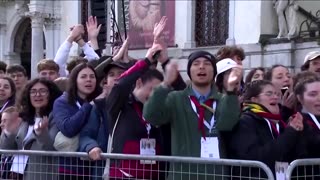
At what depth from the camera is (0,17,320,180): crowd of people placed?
4.72 metres

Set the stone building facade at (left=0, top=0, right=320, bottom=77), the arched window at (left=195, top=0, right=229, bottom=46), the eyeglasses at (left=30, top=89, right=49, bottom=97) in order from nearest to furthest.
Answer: the eyeglasses at (left=30, top=89, right=49, bottom=97)
the stone building facade at (left=0, top=0, right=320, bottom=77)
the arched window at (left=195, top=0, right=229, bottom=46)

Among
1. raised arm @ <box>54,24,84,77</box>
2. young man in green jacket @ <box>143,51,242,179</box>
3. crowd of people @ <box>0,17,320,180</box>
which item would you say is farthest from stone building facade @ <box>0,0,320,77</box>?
young man in green jacket @ <box>143,51,242,179</box>

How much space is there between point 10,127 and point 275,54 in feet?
34.8

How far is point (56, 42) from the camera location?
22.3 m

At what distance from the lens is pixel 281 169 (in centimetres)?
449

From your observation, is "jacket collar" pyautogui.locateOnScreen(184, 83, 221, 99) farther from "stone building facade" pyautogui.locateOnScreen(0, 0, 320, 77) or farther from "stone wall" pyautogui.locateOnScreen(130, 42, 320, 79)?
"stone building facade" pyautogui.locateOnScreen(0, 0, 320, 77)

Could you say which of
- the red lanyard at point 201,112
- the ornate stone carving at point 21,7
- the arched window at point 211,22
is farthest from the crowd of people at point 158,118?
the ornate stone carving at point 21,7

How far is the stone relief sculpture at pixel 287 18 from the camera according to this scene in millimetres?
15344

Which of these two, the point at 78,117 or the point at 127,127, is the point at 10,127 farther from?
the point at 127,127

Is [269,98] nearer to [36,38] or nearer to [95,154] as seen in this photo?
[95,154]

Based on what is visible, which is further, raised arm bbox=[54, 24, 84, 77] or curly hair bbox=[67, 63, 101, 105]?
raised arm bbox=[54, 24, 84, 77]

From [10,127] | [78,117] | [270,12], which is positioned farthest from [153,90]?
[270,12]

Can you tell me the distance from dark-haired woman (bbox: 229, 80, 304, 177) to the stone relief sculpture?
1064 cm

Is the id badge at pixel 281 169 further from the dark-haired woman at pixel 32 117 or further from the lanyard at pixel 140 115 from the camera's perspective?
the dark-haired woman at pixel 32 117
